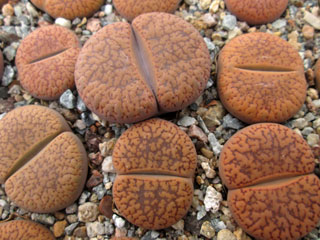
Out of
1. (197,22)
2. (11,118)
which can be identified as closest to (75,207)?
(11,118)

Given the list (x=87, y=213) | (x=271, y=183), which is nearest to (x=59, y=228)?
(x=87, y=213)

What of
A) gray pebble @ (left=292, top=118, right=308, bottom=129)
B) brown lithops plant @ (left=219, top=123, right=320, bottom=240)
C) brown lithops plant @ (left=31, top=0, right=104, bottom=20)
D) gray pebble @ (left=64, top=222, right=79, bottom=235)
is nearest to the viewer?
brown lithops plant @ (left=219, top=123, right=320, bottom=240)

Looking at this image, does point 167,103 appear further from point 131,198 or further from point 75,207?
point 75,207

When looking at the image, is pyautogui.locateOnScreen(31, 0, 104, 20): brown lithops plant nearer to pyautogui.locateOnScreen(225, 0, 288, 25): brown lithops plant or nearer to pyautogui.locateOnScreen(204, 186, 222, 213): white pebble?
pyautogui.locateOnScreen(225, 0, 288, 25): brown lithops plant

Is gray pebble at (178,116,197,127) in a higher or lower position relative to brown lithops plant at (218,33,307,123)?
lower

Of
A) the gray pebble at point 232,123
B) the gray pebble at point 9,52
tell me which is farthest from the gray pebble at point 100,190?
the gray pebble at point 9,52

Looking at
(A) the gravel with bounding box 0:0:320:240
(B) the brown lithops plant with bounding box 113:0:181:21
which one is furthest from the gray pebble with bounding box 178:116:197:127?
(B) the brown lithops plant with bounding box 113:0:181:21
